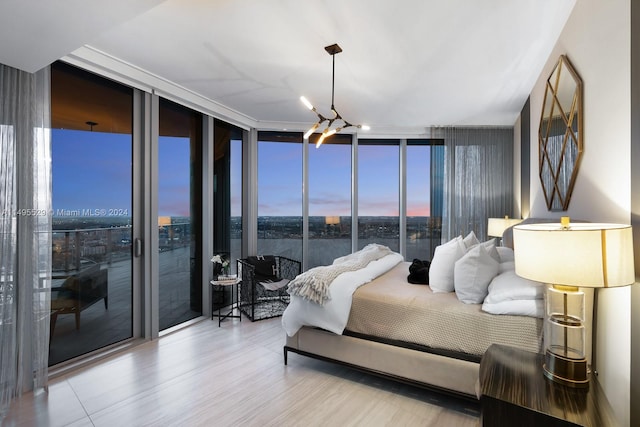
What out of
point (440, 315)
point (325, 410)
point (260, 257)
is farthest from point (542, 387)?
point (260, 257)

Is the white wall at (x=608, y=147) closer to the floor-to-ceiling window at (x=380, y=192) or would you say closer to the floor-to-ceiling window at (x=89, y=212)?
the floor-to-ceiling window at (x=380, y=192)

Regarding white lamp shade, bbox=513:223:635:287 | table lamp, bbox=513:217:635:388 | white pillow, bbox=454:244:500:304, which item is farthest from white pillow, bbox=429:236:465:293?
white lamp shade, bbox=513:223:635:287

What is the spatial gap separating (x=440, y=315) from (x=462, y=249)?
692 mm

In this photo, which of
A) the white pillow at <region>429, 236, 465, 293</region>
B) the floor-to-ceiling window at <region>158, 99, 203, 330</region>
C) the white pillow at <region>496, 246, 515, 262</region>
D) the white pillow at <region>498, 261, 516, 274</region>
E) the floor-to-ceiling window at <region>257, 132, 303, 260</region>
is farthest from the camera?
the floor-to-ceiling window at <region>257, 132, 303, 260</region>

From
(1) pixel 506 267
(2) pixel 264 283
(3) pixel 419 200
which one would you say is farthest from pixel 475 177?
(2) pixel 264 283

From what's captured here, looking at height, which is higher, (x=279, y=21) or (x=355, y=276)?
(x=279, y=21)

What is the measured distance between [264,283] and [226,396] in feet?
6.17

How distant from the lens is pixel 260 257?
4730mm

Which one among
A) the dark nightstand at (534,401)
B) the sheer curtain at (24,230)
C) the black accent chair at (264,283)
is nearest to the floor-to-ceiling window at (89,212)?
the sheer curtain at (24,230)

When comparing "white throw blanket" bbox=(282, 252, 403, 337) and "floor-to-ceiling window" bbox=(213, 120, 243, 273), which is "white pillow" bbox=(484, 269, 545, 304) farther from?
"floor-to-ceiling window" bbox=(213, 120, 243, 273)

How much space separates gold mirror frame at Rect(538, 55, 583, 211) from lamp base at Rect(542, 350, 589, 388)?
1307 mm

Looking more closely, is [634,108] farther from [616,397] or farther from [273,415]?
[273,415]

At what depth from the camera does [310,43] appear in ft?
8.65

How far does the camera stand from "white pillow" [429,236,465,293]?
8.74 ft
